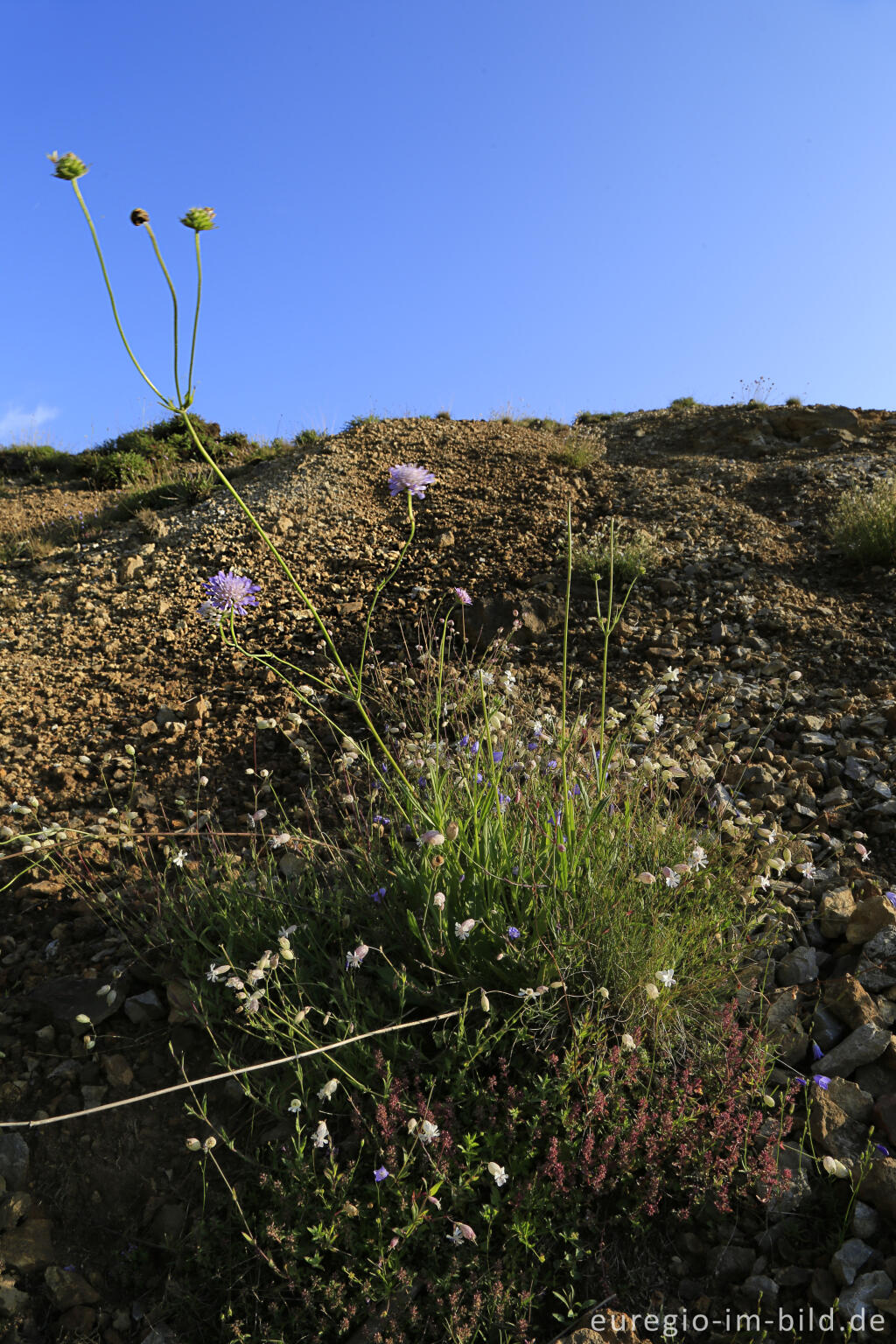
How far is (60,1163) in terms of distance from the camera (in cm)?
263

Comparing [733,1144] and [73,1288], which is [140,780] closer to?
[73,1288]

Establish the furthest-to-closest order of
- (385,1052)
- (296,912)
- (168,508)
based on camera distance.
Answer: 1. (168,508)
2. (296,912)
3. (385,1052)

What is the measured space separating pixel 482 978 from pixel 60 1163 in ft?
4.89

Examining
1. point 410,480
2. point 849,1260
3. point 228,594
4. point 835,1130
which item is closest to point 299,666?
point 228,594

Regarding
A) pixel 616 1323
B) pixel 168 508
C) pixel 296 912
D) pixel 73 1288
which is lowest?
pixel 73 1288

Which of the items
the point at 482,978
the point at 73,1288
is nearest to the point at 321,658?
the point at 482,978

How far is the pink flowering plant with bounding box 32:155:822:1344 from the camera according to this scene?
216 centimetres

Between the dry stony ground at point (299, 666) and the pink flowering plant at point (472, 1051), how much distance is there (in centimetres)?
32

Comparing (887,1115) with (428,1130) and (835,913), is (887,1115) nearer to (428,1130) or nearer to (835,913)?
(835,913)

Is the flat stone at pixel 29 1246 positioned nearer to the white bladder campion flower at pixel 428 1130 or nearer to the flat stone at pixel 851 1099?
the white bladder campion flower at pixel 428 1130

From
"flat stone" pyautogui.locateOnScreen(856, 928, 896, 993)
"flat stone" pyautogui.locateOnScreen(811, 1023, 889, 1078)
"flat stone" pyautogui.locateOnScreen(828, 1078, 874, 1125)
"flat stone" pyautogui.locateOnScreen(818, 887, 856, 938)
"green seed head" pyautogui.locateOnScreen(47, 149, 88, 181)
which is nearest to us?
"green seed head" pyautogui.locateOnScreen(47, 149, 88, 181)

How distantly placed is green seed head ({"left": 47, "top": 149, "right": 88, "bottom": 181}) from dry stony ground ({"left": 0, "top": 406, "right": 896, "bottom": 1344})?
2.35 meters

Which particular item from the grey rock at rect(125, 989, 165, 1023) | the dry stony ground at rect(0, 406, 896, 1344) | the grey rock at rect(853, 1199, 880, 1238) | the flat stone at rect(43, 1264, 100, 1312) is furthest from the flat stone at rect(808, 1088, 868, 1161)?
the grey rock at rect(125, 989, 165, 1023)

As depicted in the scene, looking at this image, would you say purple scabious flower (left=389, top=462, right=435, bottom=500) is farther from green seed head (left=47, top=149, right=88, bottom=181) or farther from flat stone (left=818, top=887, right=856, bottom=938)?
flat stone (left=818, top=887, right=856, bottom=938)
